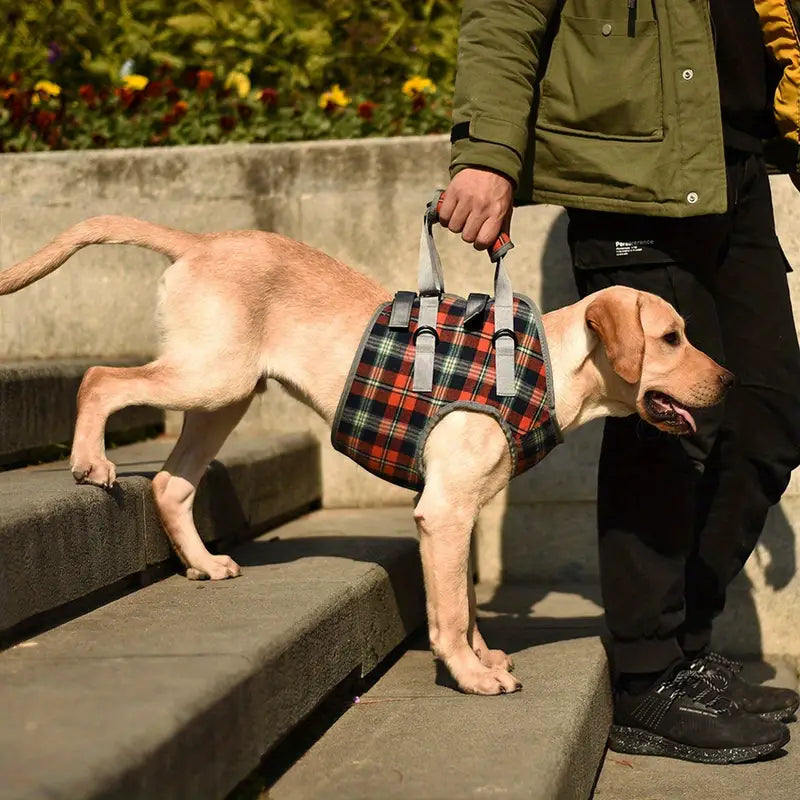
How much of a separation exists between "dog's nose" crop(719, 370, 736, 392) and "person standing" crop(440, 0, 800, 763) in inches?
4.4

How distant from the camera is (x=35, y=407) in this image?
15.2 ft

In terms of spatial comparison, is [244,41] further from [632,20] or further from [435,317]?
[632,20]

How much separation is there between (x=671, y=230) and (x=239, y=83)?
367 centimetres

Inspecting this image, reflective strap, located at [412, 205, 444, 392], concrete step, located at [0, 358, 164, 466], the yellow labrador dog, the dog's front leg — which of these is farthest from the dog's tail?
the dog's front leg

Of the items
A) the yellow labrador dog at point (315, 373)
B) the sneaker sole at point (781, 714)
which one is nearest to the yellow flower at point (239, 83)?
the yellow labrador dog at point (315, 373)

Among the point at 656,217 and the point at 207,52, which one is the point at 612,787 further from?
the point at 207,52

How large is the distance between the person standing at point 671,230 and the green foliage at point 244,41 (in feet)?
10.9

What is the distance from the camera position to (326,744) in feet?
11.1

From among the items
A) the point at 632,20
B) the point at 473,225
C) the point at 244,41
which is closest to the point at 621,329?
the point at 473,225

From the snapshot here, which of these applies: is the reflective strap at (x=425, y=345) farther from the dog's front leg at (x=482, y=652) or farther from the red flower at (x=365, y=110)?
the red flower at (x=365, y=110)

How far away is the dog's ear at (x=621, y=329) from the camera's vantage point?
3695mm

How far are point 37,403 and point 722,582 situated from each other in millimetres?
2421

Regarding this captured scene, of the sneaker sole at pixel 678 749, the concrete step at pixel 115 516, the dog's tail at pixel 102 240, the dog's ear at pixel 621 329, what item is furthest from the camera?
the dog's tail at pixel 102 240

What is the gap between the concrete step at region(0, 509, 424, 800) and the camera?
2.28 metres
